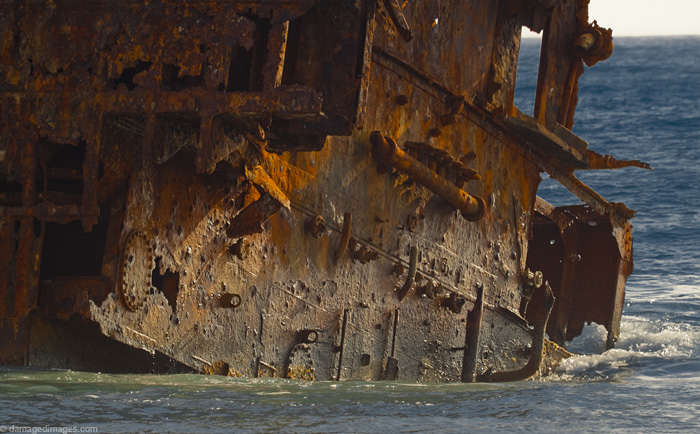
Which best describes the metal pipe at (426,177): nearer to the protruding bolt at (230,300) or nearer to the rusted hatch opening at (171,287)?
the protruding bolt at (230,300)

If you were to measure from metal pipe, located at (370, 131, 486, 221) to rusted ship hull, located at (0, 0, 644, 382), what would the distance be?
0.8 inches

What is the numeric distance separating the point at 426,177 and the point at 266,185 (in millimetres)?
1843

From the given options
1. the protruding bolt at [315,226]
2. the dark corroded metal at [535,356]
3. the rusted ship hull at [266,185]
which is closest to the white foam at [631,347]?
the dark corroded metal at [535,356]

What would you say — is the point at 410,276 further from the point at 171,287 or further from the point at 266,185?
the point at 171,287

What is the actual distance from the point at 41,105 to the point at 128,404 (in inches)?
67.5

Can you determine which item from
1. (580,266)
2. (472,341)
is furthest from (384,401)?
(580,266)

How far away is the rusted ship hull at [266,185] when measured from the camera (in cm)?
568

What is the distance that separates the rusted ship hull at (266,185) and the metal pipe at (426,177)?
0.02m

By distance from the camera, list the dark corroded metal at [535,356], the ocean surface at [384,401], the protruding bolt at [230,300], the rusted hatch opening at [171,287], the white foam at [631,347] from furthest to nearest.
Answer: the white foam at [631,347] → the dark corroded metal at [535,356] → the protruding bolt at [230,300] → the rusted hatch opening at [171,287] → the ocean surface at [384,401]

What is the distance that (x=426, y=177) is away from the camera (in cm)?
796

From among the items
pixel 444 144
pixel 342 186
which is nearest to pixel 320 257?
pixel 342 186

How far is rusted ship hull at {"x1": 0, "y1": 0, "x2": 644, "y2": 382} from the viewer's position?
5684 millimetres

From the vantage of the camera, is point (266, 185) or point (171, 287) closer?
point (171, 287)

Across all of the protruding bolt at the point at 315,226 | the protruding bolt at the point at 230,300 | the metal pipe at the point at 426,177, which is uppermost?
the metal pipe at the point at 426,177
